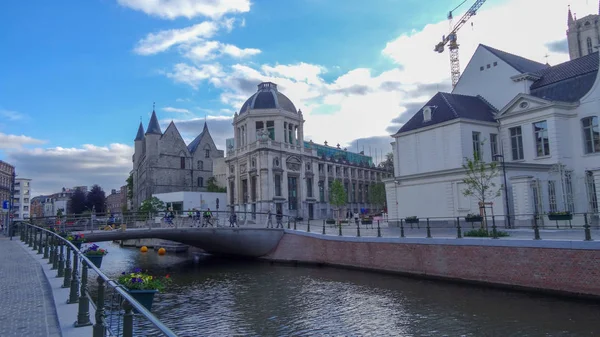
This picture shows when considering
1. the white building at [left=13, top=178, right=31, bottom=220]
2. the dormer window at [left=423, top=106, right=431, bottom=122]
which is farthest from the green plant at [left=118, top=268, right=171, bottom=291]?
the white building at [left=13, top=178, right=31, bottom=220]

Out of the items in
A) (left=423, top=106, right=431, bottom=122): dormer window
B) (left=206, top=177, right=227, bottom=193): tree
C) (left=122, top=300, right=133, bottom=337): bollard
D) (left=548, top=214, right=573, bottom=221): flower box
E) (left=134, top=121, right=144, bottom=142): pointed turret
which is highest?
(left=134, top=121, right=144, bottom=142): pointed turret

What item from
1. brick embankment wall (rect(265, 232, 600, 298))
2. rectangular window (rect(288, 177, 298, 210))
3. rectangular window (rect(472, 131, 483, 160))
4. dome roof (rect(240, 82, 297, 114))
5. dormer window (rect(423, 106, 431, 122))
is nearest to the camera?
brick embankment wall (rect(265, 232, 600, 298))

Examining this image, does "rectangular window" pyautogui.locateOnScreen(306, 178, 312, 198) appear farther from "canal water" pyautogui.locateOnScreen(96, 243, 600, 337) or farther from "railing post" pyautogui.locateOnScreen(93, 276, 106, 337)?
"railing post" pyautogui.locateOnScreen(93, 276, 106, 337)

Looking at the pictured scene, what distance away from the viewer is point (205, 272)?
28.4 meters

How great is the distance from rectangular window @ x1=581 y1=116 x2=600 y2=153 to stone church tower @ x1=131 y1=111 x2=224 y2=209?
198ft

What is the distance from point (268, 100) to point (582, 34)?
63.6 metres

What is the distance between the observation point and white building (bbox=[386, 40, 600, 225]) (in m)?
28.1

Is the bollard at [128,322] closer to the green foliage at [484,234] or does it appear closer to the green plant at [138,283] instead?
the green plant at [138,283]

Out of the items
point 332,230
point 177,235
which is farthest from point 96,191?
point 332,230

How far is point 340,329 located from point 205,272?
17.0 metres

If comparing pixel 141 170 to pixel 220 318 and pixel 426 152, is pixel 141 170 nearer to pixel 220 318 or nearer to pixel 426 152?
pixel 426 152

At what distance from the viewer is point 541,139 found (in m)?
29.9

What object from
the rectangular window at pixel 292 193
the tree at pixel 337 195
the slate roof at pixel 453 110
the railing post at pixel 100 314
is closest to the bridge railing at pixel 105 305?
the railing post at pixel 100 314

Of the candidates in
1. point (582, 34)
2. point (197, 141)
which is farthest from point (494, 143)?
point (582, 34)
